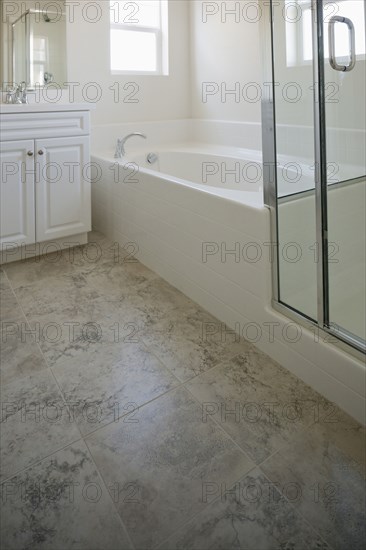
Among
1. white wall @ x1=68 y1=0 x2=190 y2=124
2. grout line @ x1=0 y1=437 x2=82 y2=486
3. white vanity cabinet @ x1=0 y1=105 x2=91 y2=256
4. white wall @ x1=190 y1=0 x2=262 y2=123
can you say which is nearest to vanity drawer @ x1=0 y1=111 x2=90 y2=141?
white vanity cabinet @ x1=0 y1=105 x2=91 y2=256

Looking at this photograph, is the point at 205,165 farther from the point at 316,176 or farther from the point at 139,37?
the point at 316,176

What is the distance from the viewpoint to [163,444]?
116 centimetres

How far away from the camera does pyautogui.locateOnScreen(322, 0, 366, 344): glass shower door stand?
1.44 m

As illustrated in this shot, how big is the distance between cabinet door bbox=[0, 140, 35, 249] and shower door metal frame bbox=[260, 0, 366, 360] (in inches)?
55.5

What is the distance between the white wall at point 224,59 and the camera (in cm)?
285

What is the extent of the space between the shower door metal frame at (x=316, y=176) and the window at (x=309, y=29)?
0.22 ft

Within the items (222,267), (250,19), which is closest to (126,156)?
(250,19)

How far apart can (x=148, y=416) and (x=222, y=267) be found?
2.46 ft

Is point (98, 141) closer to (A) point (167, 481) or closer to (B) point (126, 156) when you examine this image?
(B) point (126, 156)

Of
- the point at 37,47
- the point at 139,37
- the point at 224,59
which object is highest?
the point at 139,37

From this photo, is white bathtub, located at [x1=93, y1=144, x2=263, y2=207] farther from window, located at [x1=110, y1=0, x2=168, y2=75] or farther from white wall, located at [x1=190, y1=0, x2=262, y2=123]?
window, located at [x1=110, y1=0, x2=168, y2=75]

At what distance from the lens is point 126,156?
9.36ft

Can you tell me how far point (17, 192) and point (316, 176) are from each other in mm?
1665

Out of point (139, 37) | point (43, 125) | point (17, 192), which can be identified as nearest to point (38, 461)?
point (17, 192)
